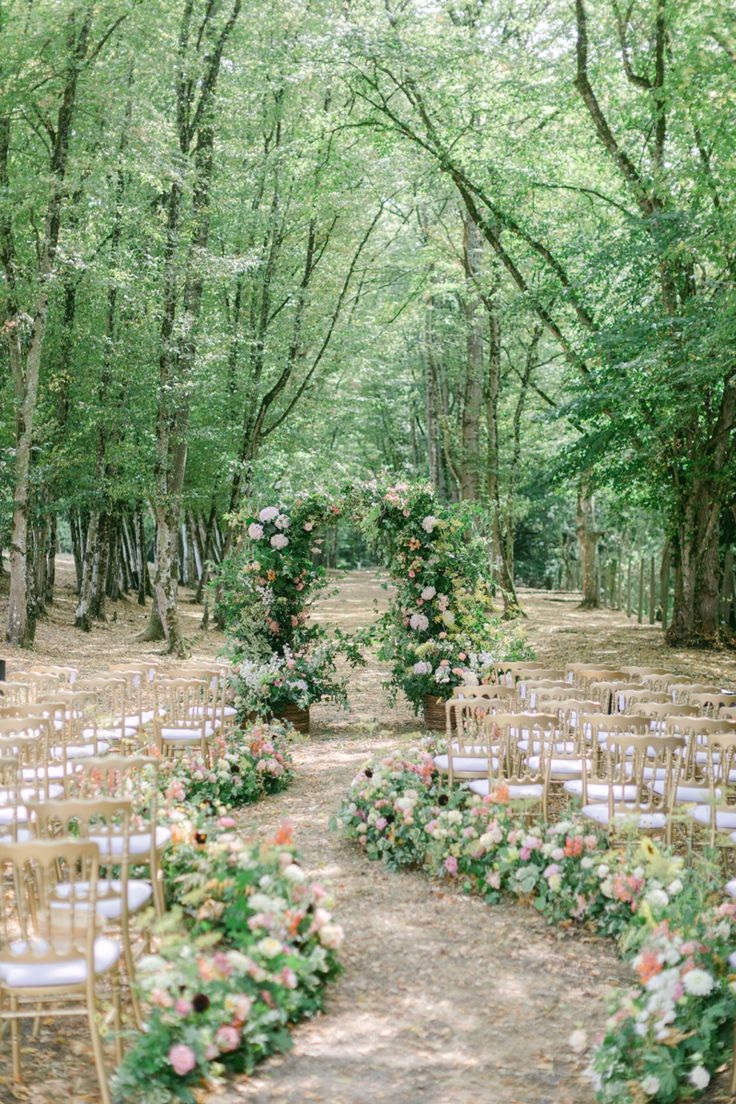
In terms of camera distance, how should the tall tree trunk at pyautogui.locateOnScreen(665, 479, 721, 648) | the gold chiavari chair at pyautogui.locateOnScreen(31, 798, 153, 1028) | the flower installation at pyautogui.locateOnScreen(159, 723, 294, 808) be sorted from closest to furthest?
the gold chiavari chair at pyautogui.locateOnScreen(31, 798, 153, 1028), the flower installation at pyautogui.locateOnScreen(159, 723, 294, 808), the tall tree trunk at pyautogui.locateOnScreen(665, 479, 721, 648)

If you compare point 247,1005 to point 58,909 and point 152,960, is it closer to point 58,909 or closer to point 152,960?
point 152,960

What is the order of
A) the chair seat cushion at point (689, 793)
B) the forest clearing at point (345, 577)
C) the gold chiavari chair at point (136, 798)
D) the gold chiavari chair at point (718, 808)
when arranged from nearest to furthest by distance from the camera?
the forest clearing at point (345, 577) < the gold chiavari chair at point (136, 798) < the gold chiavari chair at point (718, 808) < the chair seat cushion at point (689, 793)

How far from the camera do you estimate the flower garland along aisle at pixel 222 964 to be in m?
3.77

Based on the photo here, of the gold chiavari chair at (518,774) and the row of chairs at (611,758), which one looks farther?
the gold chiavari chair at (518,774)

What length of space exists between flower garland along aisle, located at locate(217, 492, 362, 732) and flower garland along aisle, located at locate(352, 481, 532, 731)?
50 cm

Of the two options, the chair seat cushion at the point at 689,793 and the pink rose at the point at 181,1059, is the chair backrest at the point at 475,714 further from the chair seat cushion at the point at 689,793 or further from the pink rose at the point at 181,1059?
the pink rose at the point at 181,1059

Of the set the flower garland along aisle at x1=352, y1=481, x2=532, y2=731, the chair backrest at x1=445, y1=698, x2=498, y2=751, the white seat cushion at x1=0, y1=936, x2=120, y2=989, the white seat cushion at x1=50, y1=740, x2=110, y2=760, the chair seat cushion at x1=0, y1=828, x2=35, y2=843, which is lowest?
the white seat cushion at x1=0, y1=936, x2=120, y2=989

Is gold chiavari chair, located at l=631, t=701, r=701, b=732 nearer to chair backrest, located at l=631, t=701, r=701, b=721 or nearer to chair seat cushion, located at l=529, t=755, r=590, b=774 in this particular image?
chair backrest, located at l=631, t=701, r=701, b=721

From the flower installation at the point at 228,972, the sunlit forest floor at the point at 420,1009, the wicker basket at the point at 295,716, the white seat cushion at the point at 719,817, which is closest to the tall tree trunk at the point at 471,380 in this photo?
the wicker basket at the point at 295,716

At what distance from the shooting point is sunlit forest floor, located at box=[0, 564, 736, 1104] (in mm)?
3912

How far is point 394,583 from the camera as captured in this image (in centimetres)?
1195

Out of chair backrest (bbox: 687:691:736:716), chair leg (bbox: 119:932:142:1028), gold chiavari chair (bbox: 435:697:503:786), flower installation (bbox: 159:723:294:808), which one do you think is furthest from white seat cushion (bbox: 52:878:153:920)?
chair backrest (bbox: 687:691:736:716)

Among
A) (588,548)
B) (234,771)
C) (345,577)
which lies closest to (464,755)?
(234,771)

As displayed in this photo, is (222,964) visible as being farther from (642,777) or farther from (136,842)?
(642,777)
